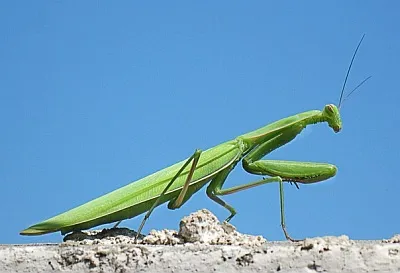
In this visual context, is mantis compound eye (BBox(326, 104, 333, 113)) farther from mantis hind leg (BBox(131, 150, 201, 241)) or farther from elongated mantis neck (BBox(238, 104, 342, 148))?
mantis hind leg (BBox(131, 150, 201, 241))

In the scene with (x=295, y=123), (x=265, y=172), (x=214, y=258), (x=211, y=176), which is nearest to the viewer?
(x=214, y=258)

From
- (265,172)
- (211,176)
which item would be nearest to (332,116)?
(265,172)

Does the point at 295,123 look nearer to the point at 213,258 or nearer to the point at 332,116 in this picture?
the point at 332,116

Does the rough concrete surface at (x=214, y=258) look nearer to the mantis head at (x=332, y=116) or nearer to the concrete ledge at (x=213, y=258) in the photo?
the concrete ledge at (x=213, y=258)

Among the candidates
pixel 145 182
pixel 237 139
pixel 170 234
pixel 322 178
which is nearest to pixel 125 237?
pixel 170 234

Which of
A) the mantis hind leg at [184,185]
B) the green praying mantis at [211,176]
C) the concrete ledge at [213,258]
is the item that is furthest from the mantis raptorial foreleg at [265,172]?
the concrete ledge at [213,258]

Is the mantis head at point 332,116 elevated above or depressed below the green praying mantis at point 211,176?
above

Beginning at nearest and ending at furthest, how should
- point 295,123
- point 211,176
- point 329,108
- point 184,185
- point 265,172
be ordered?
point 184,185, point 211,176, point 265,172, point 295,123, point 329,108

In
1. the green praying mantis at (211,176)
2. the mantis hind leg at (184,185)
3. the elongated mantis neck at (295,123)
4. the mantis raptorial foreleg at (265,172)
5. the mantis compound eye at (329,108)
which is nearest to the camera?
the green praying mantis at (211,176)

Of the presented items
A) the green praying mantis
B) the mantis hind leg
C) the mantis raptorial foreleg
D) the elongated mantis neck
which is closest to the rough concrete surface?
the green praying mantis
